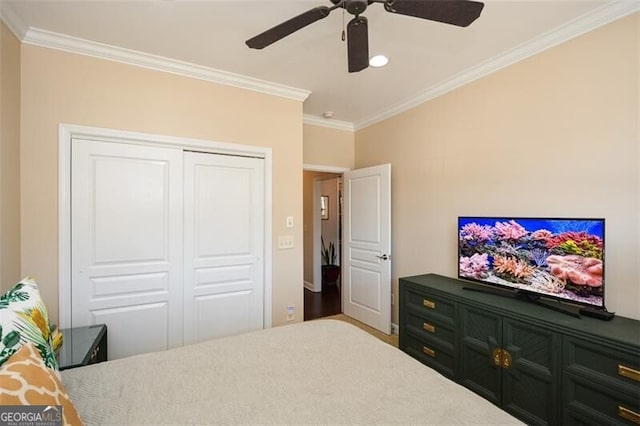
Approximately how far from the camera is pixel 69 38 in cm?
218

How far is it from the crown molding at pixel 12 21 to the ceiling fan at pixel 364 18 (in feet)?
5.28

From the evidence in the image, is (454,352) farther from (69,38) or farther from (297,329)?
(69,38)

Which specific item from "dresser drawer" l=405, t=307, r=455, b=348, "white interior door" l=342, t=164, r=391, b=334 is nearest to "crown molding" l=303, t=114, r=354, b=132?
"white interior door" l=342, t=164, r=391, b=334

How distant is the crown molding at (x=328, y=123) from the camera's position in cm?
388

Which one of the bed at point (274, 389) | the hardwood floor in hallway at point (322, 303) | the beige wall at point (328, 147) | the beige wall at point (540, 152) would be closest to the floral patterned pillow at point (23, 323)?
the bed at point (274, 389)

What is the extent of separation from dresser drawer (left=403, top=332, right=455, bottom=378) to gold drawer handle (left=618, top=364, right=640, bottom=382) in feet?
3.29

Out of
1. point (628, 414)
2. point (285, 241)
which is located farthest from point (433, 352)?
point (285, 241)

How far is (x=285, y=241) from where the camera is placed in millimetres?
3090

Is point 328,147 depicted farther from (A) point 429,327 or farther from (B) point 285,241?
(A) point 429,327

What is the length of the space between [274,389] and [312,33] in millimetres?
2174

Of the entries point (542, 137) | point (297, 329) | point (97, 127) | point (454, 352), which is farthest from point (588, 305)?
point (97, 127)

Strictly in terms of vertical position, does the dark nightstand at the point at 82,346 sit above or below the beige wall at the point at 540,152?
below

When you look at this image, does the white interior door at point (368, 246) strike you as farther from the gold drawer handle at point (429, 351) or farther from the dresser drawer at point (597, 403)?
the dresser drawer at point (597, 403)

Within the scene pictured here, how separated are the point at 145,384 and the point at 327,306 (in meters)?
3.54
